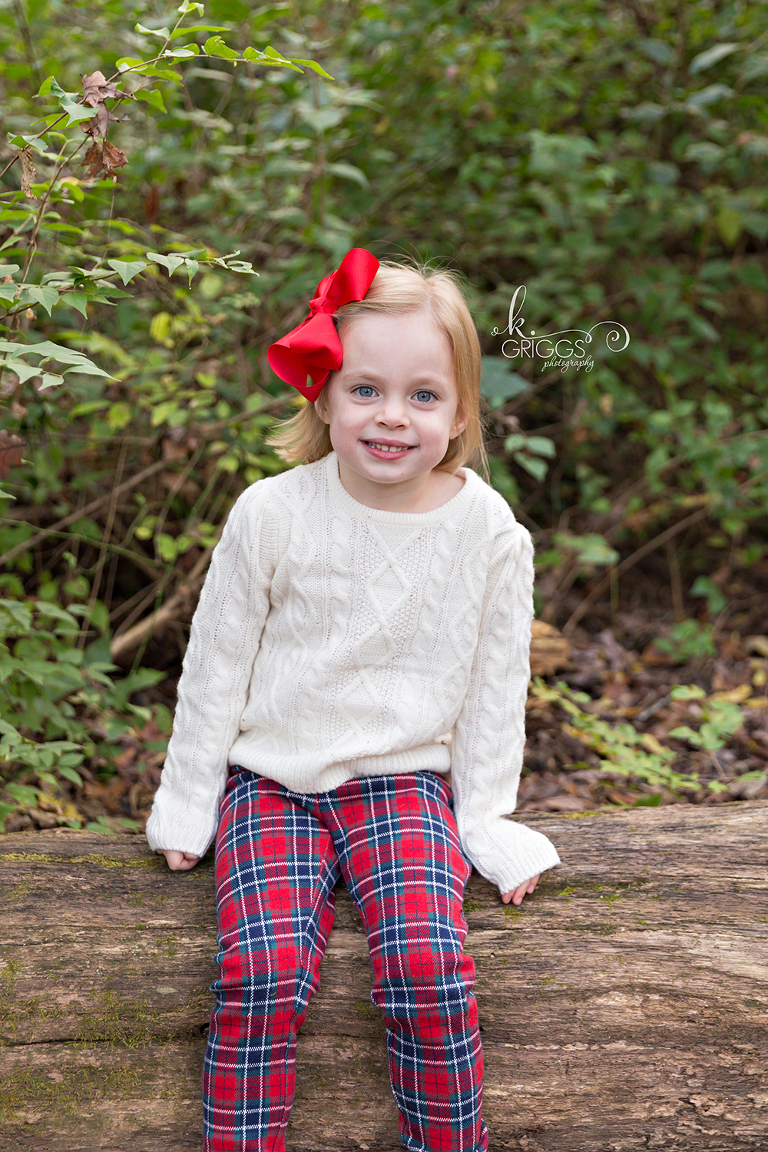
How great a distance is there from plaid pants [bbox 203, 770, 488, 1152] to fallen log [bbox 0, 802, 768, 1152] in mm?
99

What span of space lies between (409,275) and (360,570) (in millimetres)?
559

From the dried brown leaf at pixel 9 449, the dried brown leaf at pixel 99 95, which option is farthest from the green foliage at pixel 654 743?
the dried brown leaf at pixel 99 95

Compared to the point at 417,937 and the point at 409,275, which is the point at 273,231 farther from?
the point at 417,937

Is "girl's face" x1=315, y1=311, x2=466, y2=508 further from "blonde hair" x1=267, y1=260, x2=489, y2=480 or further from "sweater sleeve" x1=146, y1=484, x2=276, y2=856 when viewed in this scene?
"sweater sleeve" x1=146, y1=484, x2=276, y2=856

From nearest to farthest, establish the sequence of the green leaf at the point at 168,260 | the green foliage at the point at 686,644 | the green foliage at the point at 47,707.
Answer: the green leaf at the point at 168,260 < the green foliage at the point at 47,707 < the green foliage at the point at 686,644

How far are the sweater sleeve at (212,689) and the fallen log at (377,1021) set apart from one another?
4.5 inches

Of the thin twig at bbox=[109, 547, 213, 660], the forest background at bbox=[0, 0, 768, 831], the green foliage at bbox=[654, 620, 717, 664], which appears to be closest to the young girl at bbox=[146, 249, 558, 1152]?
the forest background at bbox=[0, 0, 768, 831]

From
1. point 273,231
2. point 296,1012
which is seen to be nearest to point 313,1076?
point 296,1012

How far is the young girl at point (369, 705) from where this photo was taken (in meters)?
1.53

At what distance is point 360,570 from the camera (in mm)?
1752

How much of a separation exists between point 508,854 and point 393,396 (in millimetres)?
919

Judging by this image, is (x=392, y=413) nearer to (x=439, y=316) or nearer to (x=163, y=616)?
(x=439, y=316)

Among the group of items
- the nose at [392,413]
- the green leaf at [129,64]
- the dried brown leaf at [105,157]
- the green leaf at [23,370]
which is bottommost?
the nose at [392,413]

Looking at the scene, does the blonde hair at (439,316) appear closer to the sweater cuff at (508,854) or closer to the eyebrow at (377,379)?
the eyebrow at (377,379)
